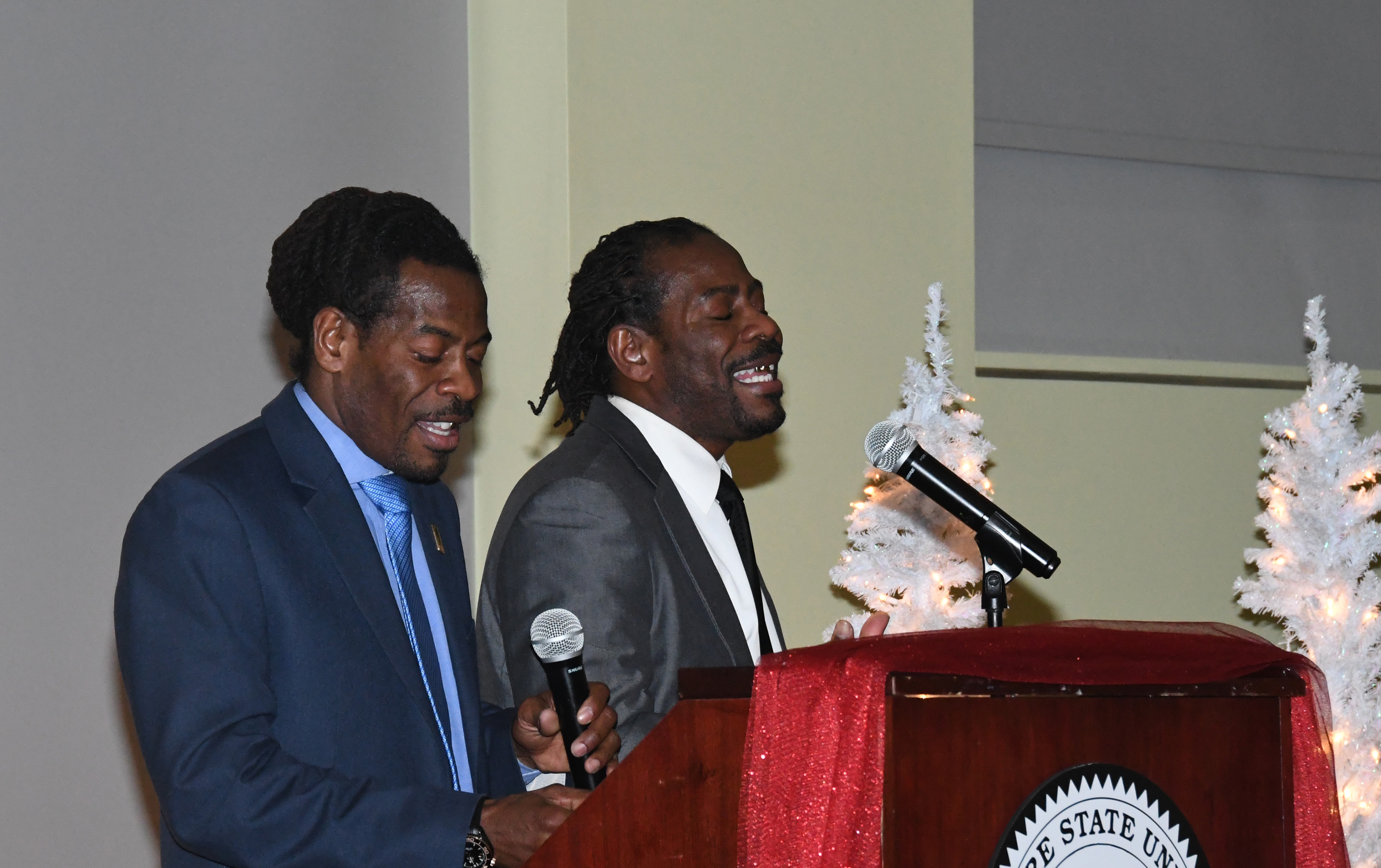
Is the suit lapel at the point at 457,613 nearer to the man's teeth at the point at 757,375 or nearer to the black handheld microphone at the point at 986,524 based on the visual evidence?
the man's teeth at the point at 757,375

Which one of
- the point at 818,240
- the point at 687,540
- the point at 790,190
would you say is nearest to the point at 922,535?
the point at 818,240

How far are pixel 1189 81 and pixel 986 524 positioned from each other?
157 inches

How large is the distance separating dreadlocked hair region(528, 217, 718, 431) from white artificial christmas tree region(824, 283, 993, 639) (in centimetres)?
110

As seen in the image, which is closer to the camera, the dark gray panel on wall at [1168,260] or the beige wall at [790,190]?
the beige wall at [790,190]

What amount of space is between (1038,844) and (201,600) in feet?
3.53

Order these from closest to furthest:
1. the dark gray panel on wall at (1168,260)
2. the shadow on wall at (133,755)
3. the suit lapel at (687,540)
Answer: the suit lapel at (687,540)
the shadow on wall at (133,755)
the dark gray panel on wall at (1168,260)

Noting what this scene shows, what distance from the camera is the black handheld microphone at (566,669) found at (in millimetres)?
1693

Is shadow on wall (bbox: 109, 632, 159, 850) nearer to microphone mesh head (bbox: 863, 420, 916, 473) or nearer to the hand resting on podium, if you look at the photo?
the hand resting on podium

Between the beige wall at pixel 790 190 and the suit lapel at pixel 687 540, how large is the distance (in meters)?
1.17

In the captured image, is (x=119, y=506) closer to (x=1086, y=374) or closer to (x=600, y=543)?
(x=600, y=543)

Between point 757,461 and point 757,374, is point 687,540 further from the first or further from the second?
point 757,461

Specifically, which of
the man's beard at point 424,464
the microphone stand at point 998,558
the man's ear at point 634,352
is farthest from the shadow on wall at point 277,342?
the microphone stand at point 998,558

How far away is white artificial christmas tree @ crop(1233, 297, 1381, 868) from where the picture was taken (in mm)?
3945

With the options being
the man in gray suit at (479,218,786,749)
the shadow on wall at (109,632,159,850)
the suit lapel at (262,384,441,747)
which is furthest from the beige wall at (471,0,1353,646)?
the suit lapel at (262,384,441,747)
